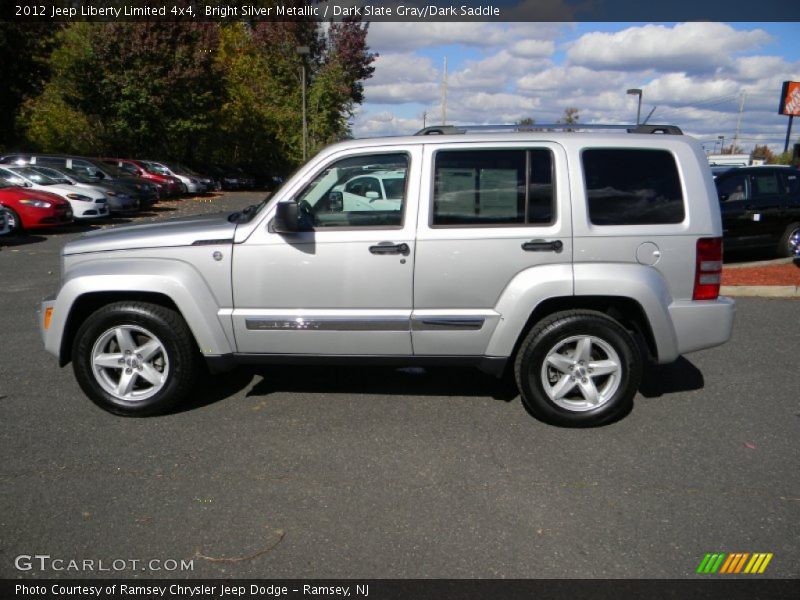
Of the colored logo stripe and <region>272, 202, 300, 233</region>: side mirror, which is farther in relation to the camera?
<region>272, 202, 300, 233</region>: side mirror

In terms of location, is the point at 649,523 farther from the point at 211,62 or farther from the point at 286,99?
the point at 286,99

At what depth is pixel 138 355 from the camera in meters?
4.55

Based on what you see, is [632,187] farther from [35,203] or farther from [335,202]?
[35,203]

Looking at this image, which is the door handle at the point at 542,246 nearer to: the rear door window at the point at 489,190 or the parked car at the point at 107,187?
the rear door window at the point at 489,190

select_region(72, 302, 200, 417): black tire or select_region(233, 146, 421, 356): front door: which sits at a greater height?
select_region(233, 146, 421, 356): front door

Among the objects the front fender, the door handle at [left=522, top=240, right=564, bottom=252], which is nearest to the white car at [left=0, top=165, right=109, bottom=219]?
the front fender

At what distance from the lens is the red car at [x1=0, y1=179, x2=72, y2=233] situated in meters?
14.1

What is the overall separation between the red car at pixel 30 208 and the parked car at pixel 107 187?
9.05ft

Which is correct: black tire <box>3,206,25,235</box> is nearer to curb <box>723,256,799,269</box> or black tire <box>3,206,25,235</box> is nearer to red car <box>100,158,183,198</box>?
red car <box>100,158,183,198</box>

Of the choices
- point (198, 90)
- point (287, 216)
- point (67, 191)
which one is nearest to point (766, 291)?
point (287, 216)

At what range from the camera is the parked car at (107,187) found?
17781mm

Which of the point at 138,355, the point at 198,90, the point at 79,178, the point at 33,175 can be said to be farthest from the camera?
the point at 198,90

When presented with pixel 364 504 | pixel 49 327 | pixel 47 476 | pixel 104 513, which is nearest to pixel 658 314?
pixel 364 504

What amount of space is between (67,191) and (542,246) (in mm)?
15753
